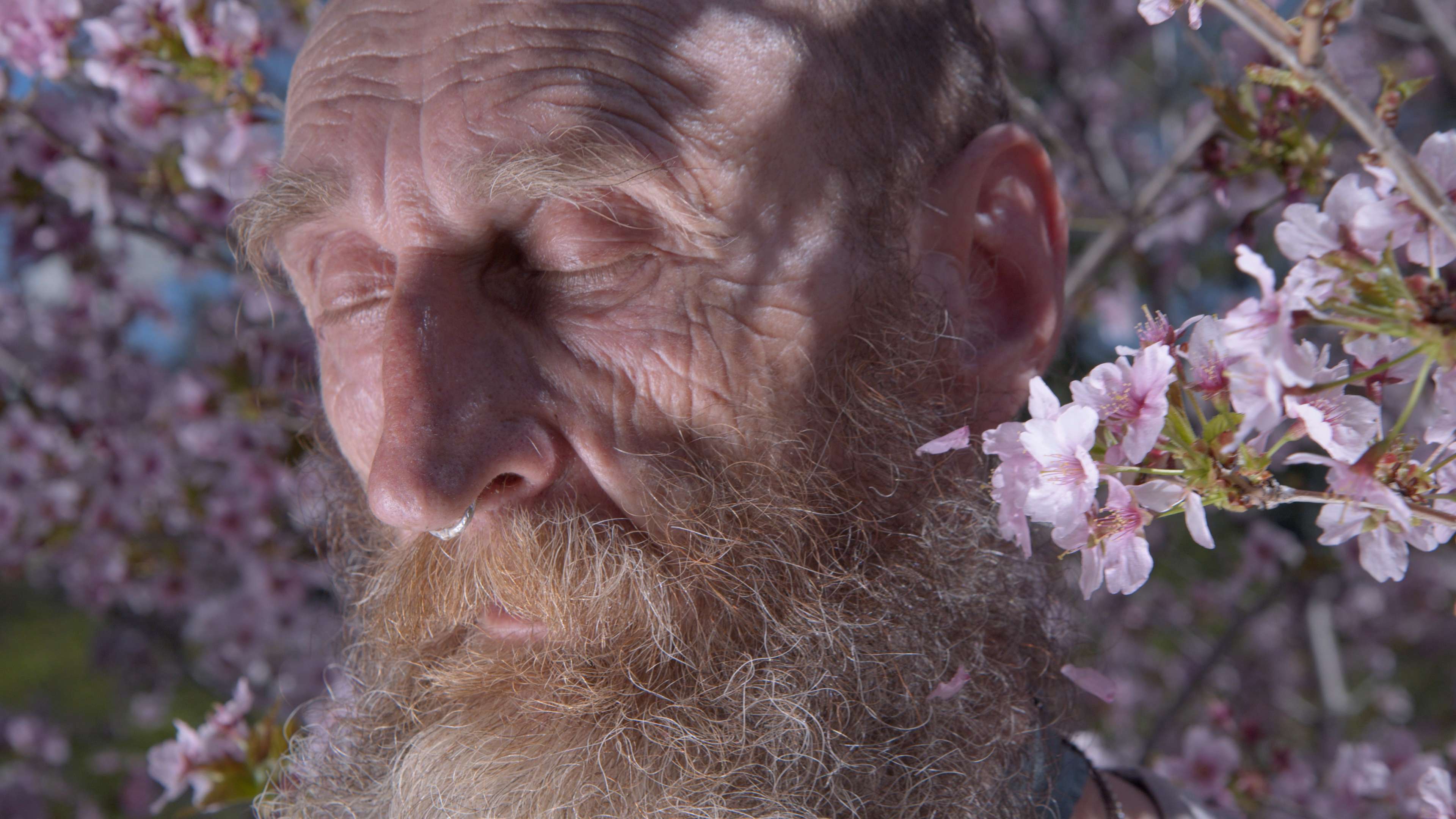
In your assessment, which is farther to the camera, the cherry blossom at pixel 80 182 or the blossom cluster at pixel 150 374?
the cherry blossom at pixel 80 182

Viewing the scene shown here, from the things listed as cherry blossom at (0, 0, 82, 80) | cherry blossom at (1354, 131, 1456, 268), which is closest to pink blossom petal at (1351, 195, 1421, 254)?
cherry blossom at (1354, 131, 1456, 268)

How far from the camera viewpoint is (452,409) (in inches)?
53.7

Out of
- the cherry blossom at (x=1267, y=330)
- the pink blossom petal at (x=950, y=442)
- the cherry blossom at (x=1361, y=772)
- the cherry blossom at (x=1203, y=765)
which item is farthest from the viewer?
the cherry blossom at (x=1203, y=765)

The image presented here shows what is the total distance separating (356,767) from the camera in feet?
5.97

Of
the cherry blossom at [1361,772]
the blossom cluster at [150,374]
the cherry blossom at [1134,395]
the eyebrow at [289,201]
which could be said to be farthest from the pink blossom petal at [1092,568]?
the cherry blossom at [1361,772]

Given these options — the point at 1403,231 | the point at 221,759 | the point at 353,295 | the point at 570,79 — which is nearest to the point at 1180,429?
the point at 1403,231

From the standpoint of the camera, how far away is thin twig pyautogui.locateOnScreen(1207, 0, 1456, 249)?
30.3 inches

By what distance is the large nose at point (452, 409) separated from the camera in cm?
135

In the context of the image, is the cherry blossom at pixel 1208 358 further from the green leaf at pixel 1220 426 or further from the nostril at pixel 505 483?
the nostril at pixel 505 483

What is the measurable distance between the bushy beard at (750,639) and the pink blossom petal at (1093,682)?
0.10 metres

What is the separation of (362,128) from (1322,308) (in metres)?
1.32

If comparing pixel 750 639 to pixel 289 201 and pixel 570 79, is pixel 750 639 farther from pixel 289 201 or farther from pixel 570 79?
pixel 289 201

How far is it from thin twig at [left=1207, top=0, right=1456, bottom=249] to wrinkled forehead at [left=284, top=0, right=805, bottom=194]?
0.74 m

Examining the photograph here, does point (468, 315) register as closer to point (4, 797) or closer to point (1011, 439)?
point (1011, 439)
